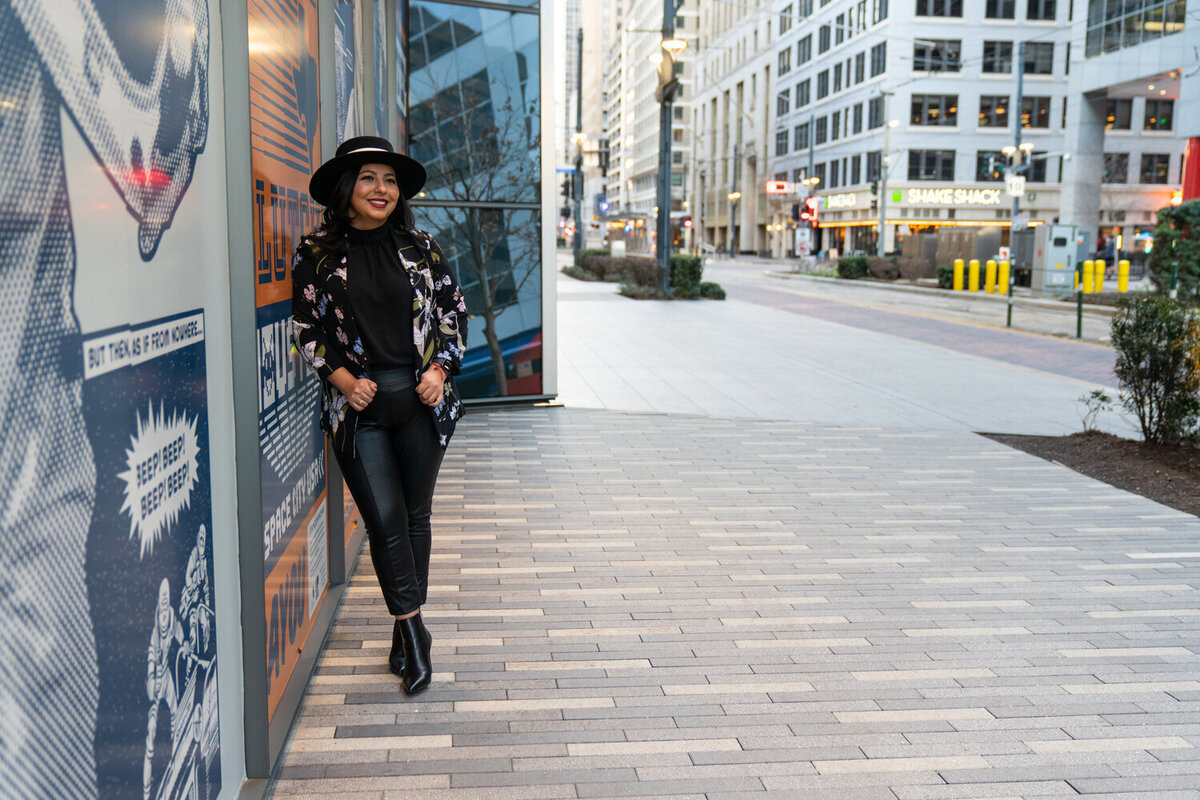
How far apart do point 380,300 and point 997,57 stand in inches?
2721

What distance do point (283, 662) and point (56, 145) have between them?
89.1 inches

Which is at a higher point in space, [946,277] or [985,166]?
[985,166]

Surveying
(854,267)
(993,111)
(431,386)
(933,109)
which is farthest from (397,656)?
(993,111)

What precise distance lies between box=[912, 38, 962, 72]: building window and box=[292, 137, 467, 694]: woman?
65686 mm

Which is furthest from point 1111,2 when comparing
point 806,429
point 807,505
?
point 807,505

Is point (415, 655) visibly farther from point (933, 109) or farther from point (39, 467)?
point (933, 109)

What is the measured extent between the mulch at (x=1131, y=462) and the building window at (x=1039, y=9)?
64443mm

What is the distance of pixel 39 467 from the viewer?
1.62 meters

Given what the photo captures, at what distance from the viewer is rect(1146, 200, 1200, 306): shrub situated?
82.5 feet

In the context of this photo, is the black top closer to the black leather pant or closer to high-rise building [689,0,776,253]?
the black leather pant

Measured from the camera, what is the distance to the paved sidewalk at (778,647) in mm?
3408

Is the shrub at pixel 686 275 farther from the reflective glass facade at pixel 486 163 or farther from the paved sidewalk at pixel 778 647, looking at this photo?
the paved sidewalk at pixel 778 647

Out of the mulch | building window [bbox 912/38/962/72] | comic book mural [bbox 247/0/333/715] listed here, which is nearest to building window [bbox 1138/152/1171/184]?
building window [bbox 912/38/962/72]

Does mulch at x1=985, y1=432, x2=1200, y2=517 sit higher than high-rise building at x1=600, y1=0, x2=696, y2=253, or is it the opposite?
high-rise building at x1=600, y1=0, x2=696, y2=253
